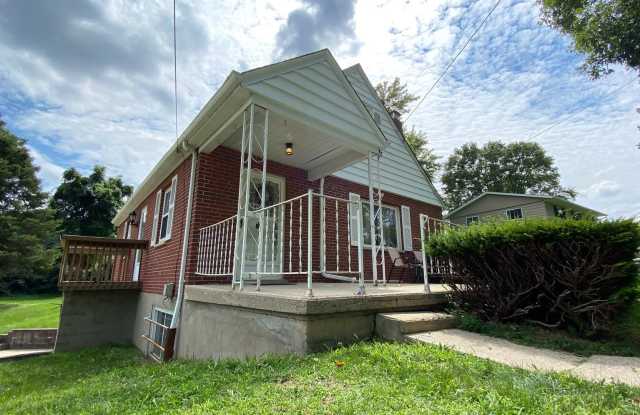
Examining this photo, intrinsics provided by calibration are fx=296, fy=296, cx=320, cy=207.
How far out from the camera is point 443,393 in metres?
1.78

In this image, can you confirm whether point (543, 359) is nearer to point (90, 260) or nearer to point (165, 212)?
point (165, 212)

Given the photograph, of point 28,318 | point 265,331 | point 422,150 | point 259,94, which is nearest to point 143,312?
point 265,331

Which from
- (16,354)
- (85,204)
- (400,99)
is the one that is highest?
(400,99)

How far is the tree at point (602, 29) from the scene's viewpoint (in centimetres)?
905

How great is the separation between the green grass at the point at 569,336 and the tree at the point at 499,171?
33.3 metres

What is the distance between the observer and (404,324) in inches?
116

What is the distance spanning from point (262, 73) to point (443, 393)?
4.04 metres

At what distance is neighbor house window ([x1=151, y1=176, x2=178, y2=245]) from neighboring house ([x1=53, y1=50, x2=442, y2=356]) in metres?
0.05

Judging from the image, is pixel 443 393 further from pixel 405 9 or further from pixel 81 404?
pixel 405 9

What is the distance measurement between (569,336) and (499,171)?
35.6 m

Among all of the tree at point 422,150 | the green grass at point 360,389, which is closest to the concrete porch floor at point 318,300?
the green grass at point 360,389

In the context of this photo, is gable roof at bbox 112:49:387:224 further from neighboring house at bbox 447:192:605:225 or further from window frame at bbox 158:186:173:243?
neighboring house at bbox 447:192:605:225

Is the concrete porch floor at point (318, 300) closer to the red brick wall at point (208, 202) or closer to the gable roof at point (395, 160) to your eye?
the red brick wall at point (208, 202)

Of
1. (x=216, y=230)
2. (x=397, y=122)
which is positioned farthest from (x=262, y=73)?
(x=397, y=122)
